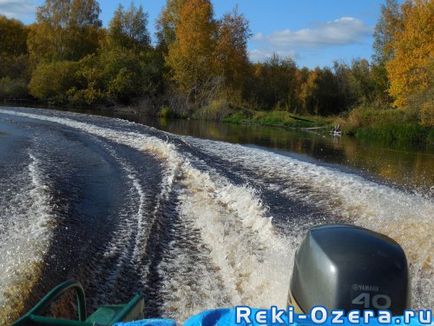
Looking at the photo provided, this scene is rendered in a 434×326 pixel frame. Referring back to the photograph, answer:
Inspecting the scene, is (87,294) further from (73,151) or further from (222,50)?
(222,50)

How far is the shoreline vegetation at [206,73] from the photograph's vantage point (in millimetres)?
27469

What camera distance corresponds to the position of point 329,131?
84.3 feet

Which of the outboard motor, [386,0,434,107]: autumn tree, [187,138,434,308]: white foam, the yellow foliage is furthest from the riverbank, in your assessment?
the outboard motor

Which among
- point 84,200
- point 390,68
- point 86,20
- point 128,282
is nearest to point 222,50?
point 390,68

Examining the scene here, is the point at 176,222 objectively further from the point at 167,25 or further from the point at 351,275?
the point at 167,25

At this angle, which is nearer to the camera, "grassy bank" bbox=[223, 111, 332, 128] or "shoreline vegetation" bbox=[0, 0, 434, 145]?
"shoreline vegetation" bbox=[0, 0, 434, 145]

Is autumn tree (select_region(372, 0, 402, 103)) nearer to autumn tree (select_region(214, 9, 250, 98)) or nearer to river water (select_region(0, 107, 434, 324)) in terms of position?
autumn tree (select_region(214, 9, 250, 98))

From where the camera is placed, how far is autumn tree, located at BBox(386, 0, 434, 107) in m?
25.5

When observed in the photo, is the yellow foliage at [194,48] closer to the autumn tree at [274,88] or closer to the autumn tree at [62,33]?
the autumn tree at [274,88]

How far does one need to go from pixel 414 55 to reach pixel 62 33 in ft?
96.0

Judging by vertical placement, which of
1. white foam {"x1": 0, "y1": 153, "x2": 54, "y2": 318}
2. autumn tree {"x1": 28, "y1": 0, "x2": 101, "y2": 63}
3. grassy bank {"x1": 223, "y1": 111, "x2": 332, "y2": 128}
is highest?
autumn tree {"x1": 28, "y1": 0, "x2": 101, "y2": 63}

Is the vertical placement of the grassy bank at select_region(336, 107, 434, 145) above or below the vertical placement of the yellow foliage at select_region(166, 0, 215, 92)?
below

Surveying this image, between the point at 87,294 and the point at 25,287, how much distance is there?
0.46m

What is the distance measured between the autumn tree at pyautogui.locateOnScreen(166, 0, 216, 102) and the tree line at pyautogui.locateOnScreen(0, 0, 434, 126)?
7 centimetres
